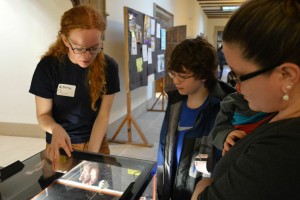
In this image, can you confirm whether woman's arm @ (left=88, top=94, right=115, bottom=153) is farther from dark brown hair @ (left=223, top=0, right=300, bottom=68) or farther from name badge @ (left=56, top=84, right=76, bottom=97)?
dark brown hair @ (left=223, top=0, right=300, bottom=68)

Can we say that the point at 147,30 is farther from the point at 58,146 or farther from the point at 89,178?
the point at 89,178

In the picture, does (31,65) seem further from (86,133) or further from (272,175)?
(272,175)

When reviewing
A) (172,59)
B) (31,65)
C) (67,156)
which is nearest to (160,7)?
(31,65)

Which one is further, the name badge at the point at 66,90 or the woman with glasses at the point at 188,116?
the name badge at the point at 66,90

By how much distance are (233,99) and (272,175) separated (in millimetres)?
429

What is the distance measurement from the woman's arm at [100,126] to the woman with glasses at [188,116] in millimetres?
339

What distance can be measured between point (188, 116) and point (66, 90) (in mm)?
643

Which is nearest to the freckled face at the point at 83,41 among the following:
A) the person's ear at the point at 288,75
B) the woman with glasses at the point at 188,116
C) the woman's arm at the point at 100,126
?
the woman's arm at the point at 100,126

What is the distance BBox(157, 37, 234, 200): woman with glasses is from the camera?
47.0 inches

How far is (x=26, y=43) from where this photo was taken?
133 inches

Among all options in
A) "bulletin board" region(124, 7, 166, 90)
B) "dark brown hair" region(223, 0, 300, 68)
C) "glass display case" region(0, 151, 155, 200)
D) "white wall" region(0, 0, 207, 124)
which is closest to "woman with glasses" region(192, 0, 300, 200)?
"dark brown hair" region(223, 0, 300, 68)

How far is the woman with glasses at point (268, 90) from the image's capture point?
1.46ft

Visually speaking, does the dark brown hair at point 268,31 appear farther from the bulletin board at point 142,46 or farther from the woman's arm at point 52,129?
the bulletin board at point 142,46

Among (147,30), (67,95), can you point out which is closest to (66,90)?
(67,95)
